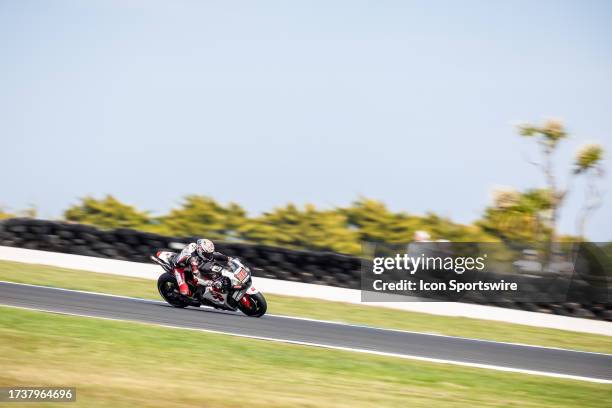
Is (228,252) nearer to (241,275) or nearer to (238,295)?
(238,295)

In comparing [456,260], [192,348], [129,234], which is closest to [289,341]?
[192,348]

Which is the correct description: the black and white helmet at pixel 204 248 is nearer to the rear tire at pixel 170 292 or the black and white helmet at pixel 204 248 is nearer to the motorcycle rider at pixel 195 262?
the motorcycle rider at pixel 195 262

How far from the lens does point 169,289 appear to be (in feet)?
49.2

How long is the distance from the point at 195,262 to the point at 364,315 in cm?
384

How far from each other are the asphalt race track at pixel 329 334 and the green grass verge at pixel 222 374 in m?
0.89

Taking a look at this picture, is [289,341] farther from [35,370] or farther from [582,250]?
[582,250]

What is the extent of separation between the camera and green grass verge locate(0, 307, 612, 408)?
8360mm

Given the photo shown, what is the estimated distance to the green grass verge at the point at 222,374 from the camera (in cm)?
836

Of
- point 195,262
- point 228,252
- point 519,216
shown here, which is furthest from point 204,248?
point 519,216

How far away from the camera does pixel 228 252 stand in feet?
66.3

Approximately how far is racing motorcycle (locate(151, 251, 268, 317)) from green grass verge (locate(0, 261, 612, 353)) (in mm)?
1149

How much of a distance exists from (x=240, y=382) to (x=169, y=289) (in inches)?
238

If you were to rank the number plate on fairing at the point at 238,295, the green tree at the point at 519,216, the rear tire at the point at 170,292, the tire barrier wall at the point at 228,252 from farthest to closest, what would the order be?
the green tree at the point at 519,216 → the tire barrier wall at the point at 228,252 → the rear tire at the point at 170,292 → the number plate on fairing at the point at 238,295

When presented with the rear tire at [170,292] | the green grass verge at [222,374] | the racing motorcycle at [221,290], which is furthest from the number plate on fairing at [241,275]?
the green grass verge at [222,374]
